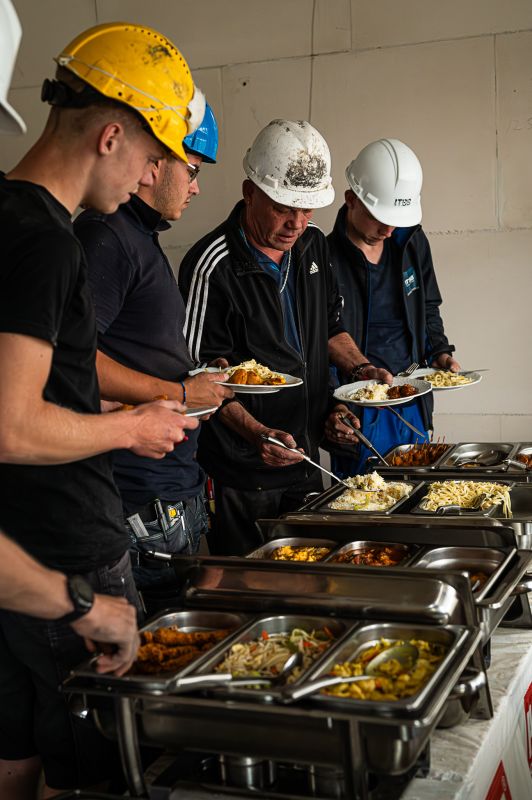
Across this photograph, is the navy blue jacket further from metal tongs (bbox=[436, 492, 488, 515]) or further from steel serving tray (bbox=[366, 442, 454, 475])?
metal tongs (bbox=[436, 492, 488, 515])

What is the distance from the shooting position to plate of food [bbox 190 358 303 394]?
8.23ft

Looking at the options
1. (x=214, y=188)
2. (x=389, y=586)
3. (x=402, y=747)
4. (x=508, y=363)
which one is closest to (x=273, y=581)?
(x=389, y=586)

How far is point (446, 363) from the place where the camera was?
11.9 ft

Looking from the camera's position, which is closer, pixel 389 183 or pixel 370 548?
pixel 370 548

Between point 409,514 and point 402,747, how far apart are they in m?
1.13

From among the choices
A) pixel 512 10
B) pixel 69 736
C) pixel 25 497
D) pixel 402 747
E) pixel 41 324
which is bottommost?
pixel 69 736

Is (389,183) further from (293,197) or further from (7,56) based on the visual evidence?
(7,56)

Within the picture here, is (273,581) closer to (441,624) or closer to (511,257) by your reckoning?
(441,624)

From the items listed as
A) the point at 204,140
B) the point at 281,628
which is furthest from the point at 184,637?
the point at 204,140

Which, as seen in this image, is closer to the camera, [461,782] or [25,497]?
[461,782]

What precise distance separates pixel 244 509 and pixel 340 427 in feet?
1.40

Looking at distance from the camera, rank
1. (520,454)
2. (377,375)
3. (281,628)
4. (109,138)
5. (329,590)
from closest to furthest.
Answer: (109,138) < (281,628) < (329,590) < (520,454) < (377,375)

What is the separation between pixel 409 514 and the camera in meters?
2.32

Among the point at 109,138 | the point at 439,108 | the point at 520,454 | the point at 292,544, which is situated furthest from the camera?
the point at 439,108
